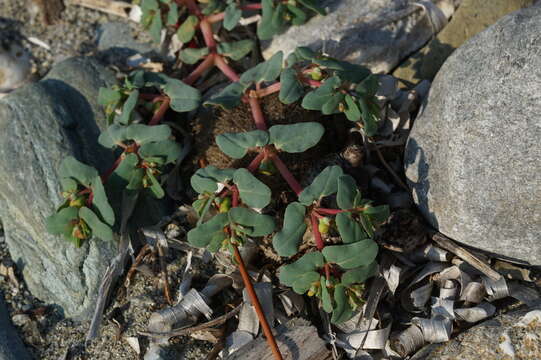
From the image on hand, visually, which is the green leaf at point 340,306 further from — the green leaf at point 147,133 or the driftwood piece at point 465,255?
the green leaf at point 147,133

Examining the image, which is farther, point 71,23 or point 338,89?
point 71,23

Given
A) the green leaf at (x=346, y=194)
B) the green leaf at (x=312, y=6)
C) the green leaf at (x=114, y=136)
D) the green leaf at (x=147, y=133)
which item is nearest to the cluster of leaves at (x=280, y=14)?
the green leaf at (x=312, y=6)

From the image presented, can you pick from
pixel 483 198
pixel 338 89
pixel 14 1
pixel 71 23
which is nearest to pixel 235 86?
pixel 338 89

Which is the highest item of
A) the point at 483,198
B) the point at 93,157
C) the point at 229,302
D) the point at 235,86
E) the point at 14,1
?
the point at 14,1

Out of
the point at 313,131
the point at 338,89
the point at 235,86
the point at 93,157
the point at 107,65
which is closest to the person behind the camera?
the point at 313,131

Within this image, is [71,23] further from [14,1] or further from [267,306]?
[267,306]

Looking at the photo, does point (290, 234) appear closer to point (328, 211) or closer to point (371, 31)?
point (328, 211)

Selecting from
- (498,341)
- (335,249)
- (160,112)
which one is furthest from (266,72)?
(498,341)
